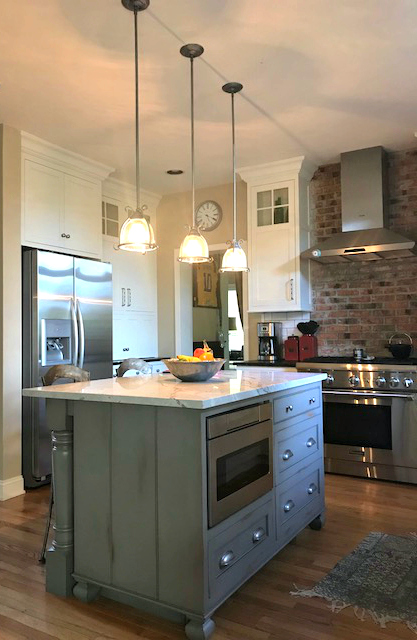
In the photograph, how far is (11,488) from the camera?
374 centimetres

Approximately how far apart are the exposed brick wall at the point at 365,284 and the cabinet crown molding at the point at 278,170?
22 cm

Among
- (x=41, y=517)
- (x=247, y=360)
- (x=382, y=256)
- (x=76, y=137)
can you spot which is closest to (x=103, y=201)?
(x=76, y=137)

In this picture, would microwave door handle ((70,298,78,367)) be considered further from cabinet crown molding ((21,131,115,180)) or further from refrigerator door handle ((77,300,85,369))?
A: cabinet crown molding ((21,131,115,180))

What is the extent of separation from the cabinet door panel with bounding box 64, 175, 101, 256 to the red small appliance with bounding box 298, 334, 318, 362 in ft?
6.80

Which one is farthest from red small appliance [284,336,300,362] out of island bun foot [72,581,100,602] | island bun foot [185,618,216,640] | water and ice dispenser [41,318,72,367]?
island bun foot [185,618,216,640]

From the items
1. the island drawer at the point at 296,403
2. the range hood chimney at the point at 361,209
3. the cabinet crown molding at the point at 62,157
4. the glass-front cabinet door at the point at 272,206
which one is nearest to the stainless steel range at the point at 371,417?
the range hood chimney at the point at 361,209

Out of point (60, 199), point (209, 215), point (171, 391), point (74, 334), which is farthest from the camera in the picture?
point (209, 215)

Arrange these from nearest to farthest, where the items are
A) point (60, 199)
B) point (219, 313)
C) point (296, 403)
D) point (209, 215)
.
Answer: point (296, 403), point (60, 199), point (209, 215), point (219, 313)

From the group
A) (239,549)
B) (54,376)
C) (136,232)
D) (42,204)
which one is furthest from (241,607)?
(42,204)

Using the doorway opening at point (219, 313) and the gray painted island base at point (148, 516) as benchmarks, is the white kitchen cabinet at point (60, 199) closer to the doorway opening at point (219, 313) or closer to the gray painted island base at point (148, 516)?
the gray painted island base at point (148, 516)

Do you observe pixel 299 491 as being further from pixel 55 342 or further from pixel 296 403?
pixel 55 342

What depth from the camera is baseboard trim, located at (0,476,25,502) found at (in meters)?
3.69

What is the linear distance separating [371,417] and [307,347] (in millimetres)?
947

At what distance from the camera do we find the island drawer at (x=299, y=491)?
2570 mm
